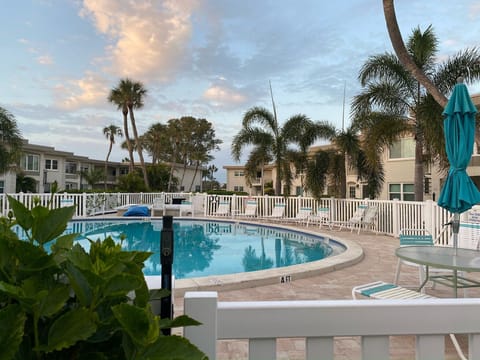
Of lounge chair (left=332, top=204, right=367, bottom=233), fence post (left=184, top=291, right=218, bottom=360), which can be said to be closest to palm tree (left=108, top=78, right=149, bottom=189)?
lounge chair (left=332, top=204, right=367, bottom=233)

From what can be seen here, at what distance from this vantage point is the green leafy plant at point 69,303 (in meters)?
0.67

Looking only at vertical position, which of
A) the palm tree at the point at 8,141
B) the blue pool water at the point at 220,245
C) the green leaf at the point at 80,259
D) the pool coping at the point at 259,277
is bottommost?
the blue pool water at the point at 220,245

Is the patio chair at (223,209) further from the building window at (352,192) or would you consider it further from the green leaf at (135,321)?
the green leaf at (135,321)

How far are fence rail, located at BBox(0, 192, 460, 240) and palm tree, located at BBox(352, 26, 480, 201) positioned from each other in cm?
146

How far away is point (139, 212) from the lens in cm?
1653

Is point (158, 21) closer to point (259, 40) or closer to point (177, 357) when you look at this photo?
point (259, 40)

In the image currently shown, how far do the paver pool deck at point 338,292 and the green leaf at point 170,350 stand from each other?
7.98 feet

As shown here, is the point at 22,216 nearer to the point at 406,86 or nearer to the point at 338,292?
the point at 338,292

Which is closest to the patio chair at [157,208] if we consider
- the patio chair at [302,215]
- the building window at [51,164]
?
the patio chair at [302,215]

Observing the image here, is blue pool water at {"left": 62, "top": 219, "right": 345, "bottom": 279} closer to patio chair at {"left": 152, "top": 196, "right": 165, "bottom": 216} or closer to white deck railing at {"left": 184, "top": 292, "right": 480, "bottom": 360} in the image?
patio chair at {"left": 152, "top": 196, "right": 165, "bottom": 216}

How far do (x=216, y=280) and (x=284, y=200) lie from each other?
34.6 ft

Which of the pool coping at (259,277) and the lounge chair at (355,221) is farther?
the lounge chair at (355,221)

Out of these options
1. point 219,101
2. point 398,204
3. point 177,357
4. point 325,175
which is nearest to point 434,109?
point 398,204

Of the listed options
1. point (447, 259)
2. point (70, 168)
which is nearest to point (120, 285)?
point (447, 259)
